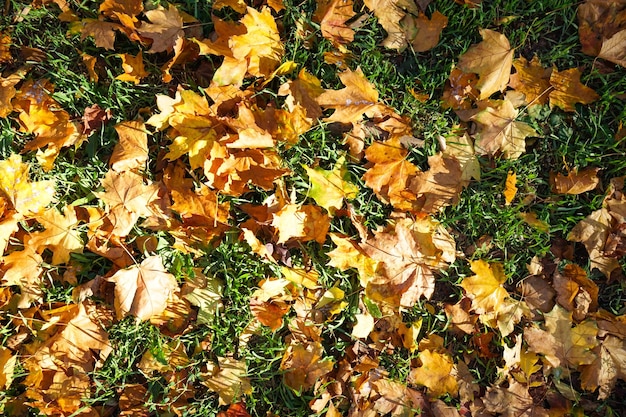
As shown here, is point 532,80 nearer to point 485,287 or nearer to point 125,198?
point 485,287

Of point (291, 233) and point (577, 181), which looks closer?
point (291, 233)

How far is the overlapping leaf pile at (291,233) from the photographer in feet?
8.77

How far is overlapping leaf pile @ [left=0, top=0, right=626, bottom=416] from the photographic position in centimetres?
267

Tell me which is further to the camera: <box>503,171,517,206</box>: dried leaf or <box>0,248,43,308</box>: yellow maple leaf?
<box>503,171,517,206</box>: dried leaf

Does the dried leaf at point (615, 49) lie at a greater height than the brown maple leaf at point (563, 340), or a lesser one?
greater

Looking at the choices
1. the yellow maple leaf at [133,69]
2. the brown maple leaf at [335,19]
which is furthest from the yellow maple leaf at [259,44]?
the yellow maple leaf at [133,69]

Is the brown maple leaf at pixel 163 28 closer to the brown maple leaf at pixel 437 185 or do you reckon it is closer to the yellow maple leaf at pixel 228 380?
the brown maple leaf at pixel 437 185

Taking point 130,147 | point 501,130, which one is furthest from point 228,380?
point 501,130

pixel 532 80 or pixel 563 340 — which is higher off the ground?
pixel 532 80

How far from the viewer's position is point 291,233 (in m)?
2.66

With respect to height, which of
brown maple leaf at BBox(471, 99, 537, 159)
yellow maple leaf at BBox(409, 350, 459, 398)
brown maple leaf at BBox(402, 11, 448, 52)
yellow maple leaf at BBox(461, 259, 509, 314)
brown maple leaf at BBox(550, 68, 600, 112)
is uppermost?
brown maple leaf at BBox(402, 11, 448, 52)

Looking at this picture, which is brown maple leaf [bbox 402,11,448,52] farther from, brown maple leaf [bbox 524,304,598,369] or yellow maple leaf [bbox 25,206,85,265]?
yellow maple leaf [bbox 25,206,85,265]

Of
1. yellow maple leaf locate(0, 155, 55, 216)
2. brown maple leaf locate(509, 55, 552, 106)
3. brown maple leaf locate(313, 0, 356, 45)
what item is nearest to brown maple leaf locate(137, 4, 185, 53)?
brown maple leaf locate(313, 0, 356, 45)

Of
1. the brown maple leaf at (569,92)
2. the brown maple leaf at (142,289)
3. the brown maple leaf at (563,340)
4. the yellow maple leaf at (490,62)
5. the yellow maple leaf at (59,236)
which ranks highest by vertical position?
the yellow maple leaf at (490,62)
